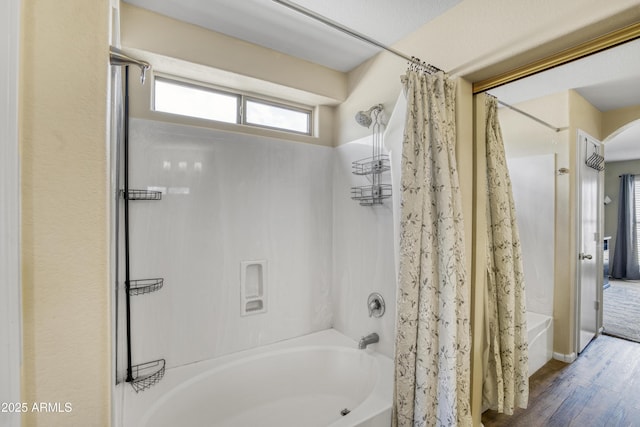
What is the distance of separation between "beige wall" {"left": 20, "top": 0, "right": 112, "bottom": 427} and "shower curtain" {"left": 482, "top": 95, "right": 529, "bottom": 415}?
5.55ft

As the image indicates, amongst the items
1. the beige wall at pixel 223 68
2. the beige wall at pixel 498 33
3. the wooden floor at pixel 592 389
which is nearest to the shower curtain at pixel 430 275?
the beige wall at pixel 498 33

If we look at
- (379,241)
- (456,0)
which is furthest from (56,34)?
(379,241)

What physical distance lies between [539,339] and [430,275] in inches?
23.4

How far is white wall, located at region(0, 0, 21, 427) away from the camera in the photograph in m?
0.53

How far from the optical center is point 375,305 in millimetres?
2092

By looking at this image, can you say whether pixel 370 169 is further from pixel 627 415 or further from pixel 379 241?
pixel 627 415

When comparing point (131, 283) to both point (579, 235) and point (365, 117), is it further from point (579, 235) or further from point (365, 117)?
point (579, 235)

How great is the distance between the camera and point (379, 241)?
2102 mm

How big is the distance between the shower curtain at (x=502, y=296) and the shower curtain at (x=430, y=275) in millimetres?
254

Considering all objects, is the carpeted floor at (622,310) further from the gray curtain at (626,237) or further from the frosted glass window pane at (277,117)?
the frosted glass window pane at (277,117)

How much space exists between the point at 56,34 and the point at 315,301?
7.27ft

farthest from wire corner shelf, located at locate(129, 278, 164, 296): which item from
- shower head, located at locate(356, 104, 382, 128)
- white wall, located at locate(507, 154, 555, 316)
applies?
white wall, located at locate(507, 154, 555, 316)

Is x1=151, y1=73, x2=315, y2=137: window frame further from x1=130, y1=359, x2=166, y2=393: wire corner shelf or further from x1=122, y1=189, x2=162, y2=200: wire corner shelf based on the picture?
x1=130, y1=359, x2=166, y2=393: wire corner shelf

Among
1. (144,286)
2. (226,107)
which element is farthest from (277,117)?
(144,286)
